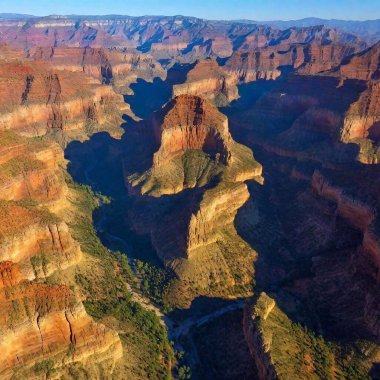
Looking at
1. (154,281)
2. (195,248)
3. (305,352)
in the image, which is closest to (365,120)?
(195,248)

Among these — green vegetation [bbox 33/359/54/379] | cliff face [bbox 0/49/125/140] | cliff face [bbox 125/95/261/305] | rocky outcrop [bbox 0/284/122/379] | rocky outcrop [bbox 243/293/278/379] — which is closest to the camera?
rocky outcrop [bbox 0/284/122/379]

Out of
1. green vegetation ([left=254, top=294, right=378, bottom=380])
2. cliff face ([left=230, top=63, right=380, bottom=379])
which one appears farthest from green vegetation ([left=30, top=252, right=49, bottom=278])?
green vegetation ([left=254, top=294, right=378, bottom=380])

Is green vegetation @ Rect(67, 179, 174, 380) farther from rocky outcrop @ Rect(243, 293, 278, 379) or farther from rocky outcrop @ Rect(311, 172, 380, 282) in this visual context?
rocky outcrop @ Rect(311, 172, 380, 282)

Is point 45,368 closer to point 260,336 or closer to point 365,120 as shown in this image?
point 260,336

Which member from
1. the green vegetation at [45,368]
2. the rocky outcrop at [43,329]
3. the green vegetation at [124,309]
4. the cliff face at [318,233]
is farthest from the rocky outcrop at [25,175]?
the cliff face at [318,233]

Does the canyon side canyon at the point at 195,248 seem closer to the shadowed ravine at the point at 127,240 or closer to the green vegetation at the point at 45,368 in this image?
the green vegetation at the point at 45,368
